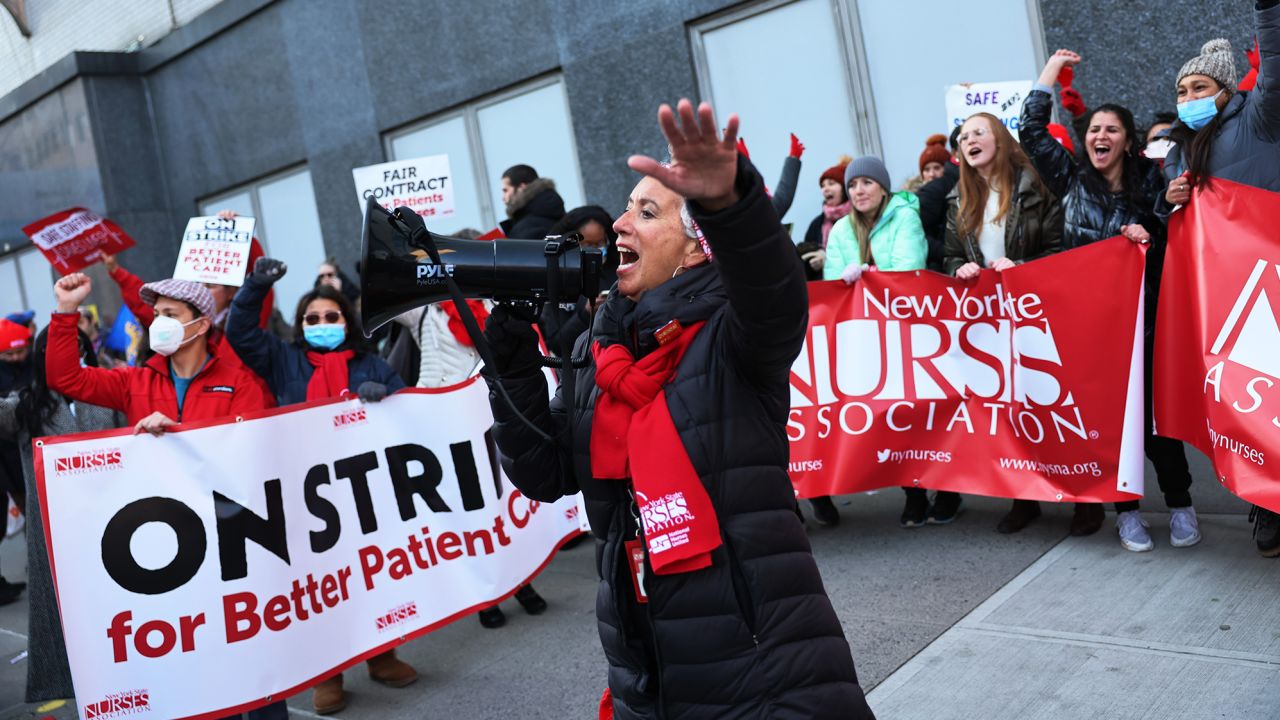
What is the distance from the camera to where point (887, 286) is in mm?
5281

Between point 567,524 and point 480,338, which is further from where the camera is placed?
point 567,524

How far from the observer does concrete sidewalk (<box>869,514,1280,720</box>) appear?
3328mm

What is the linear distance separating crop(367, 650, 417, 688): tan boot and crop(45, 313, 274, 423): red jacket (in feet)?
3.85

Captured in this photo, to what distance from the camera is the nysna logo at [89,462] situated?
146 inches

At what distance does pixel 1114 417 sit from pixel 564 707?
2.59 m

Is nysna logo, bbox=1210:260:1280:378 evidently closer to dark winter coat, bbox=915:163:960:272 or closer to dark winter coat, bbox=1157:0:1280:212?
dark winter coat, bbox=1157:0:1280:212

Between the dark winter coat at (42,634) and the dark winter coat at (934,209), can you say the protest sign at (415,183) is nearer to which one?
the dark winter coat at (934,209)

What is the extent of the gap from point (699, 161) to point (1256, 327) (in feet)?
10.1

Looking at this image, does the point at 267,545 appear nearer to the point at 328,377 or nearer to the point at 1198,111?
the point at 328,377

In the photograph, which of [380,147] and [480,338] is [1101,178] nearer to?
[480,338]

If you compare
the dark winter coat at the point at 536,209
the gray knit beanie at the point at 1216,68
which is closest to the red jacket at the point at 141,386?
the dark winter coat at the point at 536,209

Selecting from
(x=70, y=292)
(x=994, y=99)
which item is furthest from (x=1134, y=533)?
(x=70, y=292)

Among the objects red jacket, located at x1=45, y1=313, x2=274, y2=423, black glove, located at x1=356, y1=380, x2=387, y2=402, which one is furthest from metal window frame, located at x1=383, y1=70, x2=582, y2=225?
red jacket, located at x1=45, y1=313, x2=274, y2=423

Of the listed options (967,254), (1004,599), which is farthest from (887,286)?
(1004,599)
